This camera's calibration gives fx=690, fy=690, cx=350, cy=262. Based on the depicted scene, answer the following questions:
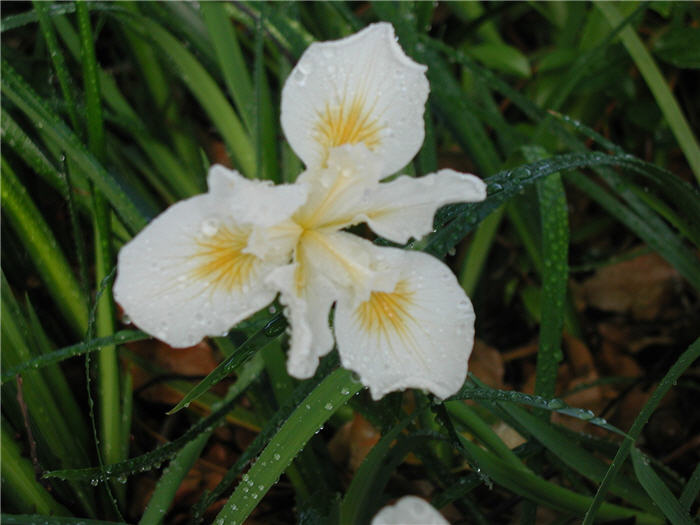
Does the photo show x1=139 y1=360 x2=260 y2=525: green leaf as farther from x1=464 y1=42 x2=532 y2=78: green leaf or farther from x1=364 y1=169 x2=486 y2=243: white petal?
x1=464 y1=42 x2=532 y2=78: green leaf

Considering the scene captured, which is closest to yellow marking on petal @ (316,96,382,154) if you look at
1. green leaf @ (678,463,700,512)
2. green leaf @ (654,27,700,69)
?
green leaf @ (678,463,700,512)

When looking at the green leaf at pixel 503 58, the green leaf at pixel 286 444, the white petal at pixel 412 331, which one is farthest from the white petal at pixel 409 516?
the green leaf at pixel 503 58

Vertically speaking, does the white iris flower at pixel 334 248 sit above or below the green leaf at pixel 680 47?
above

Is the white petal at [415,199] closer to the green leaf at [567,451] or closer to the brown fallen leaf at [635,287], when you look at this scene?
the green leaf at [567,451]

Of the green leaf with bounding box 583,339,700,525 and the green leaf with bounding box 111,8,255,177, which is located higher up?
the green leaf with bounding box 111,8,255,177

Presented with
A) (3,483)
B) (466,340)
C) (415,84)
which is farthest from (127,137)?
(466,340)

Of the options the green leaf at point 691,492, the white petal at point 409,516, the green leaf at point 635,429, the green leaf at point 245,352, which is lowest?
the green leaf at point 691,492
